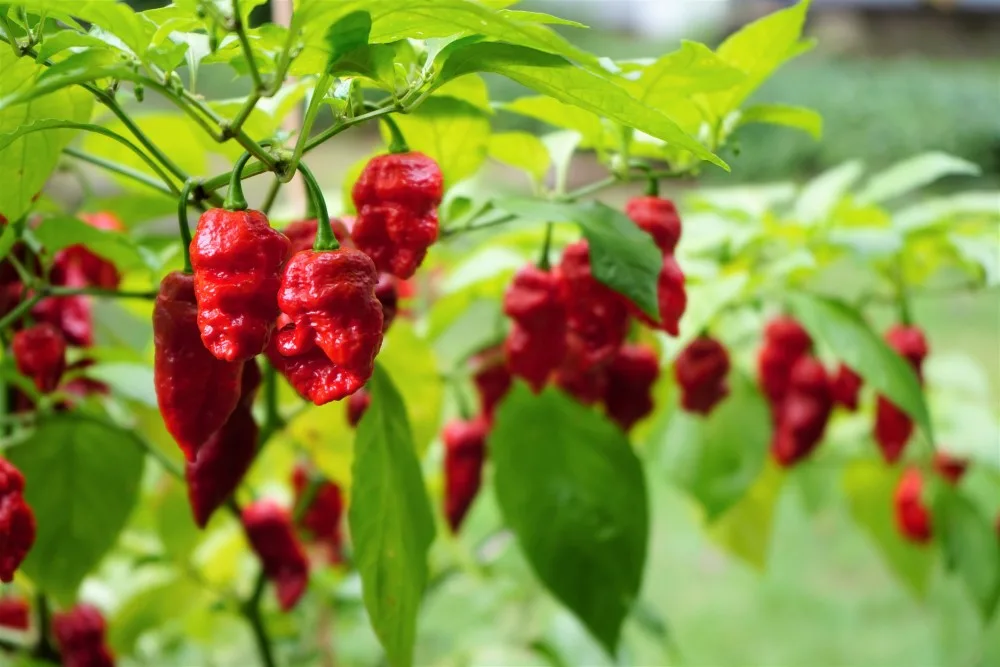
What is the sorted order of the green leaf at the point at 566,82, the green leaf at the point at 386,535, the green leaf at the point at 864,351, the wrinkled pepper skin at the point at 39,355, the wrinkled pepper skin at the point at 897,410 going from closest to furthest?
the green leaf at the point at 566,82 → the green leaf at the point at 386,535 → the wrinkled pepper skin at the point at 39,355 → the green leaf at the point at 864,351 → the wrinkled pepper skin at the point at 897,410

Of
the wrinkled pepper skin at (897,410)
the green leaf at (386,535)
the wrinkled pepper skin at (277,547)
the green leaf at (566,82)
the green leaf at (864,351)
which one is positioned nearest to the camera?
the green leaf at (566,82)

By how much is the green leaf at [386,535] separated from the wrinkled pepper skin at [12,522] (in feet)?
0.55

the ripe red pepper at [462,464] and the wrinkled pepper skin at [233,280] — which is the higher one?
the wrinkled pepper skin at [233,280]

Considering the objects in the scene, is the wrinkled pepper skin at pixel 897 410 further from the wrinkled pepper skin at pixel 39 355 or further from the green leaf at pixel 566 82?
the wrinkled pepper skin at pixel 39 355

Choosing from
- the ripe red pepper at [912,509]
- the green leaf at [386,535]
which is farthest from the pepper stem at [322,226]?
the ripe red pepper at [912,509]

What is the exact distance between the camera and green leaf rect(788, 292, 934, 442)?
0.72 meters

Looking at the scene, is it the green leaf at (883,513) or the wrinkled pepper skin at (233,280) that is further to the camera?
the green leaf at (883,513)

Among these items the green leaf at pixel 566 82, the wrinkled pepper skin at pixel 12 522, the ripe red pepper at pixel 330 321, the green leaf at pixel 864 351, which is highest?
the green leaf at pixel 566 82

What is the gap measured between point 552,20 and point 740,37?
0.20m

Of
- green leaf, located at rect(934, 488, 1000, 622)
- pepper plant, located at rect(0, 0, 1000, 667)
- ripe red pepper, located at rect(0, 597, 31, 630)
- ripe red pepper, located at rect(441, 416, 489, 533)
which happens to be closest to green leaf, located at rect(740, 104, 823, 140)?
Result: pepper plant, located at rect(0, 0, 1000, 667)

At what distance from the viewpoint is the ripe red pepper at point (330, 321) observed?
1.35 feet

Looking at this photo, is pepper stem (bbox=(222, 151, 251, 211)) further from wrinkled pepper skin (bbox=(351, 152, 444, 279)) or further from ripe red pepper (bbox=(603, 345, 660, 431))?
ripe red pepper (bbox=(603, 345, 660, 431))

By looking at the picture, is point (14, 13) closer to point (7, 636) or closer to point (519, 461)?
point (519, 461)

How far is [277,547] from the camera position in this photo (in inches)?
33.4
